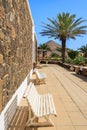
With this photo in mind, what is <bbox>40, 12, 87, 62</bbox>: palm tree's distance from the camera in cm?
3331

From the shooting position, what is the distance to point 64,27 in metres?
33.1

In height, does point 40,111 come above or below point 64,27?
below

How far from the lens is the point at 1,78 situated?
407cm

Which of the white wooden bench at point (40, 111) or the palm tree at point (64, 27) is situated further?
the palm tree at point (64, 27)

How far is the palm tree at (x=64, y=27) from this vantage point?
109ft

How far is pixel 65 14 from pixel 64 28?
1899 mm

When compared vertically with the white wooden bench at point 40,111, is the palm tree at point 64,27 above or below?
above

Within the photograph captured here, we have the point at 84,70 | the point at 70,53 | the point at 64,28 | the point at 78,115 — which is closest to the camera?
the point at 78,115

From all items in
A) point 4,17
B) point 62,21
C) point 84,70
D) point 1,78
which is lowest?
point 84,70

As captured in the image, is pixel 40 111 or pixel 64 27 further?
pixel 64 27

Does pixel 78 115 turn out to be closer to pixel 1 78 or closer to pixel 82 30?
pixel 1 78

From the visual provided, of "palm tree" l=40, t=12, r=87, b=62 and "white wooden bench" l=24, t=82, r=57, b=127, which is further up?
"palm tree" l=40, t=12, r=87, b=62

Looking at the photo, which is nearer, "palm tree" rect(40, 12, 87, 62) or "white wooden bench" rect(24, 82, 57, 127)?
"white wooden bench" rect(24, 82, 57, 127)

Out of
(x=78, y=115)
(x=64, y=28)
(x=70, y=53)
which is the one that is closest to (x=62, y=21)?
(x=64, y=28)
